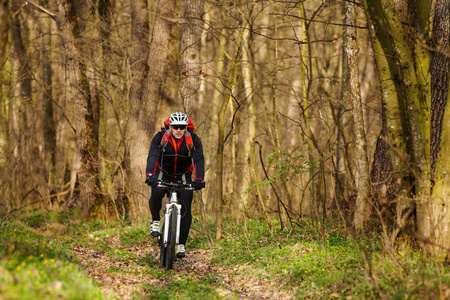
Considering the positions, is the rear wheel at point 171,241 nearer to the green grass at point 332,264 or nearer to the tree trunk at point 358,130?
the green grass at point 332,264

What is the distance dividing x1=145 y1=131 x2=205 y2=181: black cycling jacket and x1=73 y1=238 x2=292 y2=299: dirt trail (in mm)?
1610

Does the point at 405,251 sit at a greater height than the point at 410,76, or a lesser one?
lesser

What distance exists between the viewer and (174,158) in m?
7.51

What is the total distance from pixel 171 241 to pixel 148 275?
0.62m

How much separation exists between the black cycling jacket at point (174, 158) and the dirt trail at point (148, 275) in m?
1.61

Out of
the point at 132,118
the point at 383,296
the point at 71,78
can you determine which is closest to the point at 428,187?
the point at 383,296

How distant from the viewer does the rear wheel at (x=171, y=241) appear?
724cm

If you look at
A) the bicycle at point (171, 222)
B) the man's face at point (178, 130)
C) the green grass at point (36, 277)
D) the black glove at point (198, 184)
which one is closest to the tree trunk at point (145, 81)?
the bicycle at point (171, 222)

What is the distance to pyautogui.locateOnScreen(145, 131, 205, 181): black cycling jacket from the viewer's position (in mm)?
7414

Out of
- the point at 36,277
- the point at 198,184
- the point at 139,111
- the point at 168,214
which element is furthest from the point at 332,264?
the point at 139,111

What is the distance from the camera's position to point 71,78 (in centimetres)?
1411

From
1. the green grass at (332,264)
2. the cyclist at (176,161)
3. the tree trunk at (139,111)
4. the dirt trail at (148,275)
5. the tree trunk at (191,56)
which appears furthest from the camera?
the tree trunk at (139,111)

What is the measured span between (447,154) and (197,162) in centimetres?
370

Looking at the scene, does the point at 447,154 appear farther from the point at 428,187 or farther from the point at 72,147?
the point at 72,147
